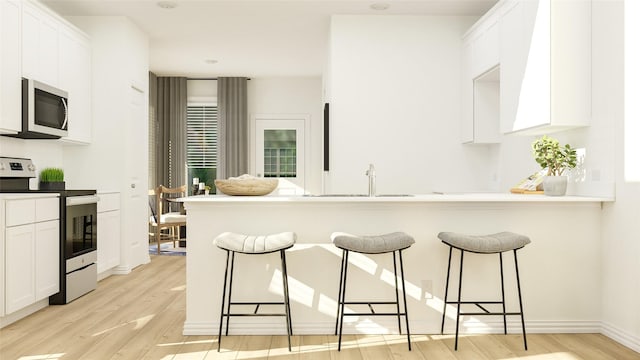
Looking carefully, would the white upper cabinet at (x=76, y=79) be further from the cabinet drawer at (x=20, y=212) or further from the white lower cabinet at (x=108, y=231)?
the cabinet drawer at (x=20, y=212)

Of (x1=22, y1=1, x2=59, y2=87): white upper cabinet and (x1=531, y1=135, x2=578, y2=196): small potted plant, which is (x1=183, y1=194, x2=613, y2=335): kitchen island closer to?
(x1=531, y1=135, x2=578, y2=196): small potted plant

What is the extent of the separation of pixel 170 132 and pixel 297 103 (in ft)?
7.35

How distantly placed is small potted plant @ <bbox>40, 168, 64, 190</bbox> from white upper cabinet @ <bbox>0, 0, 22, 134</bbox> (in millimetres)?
775

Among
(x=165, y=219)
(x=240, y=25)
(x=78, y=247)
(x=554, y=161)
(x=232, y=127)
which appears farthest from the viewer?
(x=232, y=127)

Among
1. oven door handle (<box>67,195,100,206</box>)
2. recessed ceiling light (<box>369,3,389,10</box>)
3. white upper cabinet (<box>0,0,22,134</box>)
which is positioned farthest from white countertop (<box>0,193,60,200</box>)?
recessed ceiling light (<box>369,3,389,10</box>)

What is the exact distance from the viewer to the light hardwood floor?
3.02m

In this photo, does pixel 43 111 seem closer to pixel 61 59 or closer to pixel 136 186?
pixel 61 59

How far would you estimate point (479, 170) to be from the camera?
5578mm

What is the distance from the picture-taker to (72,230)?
4.36 metres

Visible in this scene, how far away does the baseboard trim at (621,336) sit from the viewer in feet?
10.3

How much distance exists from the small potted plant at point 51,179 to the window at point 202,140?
13.0 ft

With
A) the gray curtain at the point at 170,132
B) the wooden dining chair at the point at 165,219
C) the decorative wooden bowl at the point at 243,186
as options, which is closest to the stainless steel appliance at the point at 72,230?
the decorative wooden bowl at the point at 243,186

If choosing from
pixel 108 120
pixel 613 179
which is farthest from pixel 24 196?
pixel 613 179

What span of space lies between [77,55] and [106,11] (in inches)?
23.3
